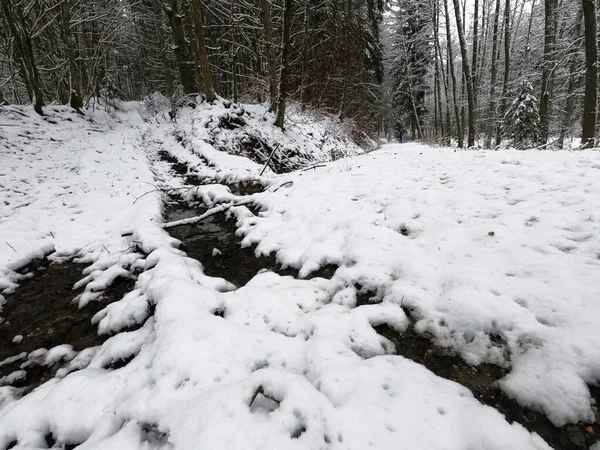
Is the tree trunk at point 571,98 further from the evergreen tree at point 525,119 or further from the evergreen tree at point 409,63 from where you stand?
the evergreen tree at point 409,63

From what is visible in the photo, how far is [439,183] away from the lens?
17.1ft

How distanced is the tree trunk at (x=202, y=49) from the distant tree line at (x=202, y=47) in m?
0.03

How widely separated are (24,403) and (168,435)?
1326 millimetres

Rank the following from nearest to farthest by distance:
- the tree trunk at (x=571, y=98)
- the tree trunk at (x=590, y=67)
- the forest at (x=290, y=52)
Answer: the tree trunk at (x=590, y=67), the forest at (x=290, y=52), the tree trunk at (x=571, y=98)

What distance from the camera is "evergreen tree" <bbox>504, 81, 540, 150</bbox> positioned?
14.1m

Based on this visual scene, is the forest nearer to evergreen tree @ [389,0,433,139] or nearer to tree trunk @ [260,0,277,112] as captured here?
tree trunk @ [260,0,277,112]

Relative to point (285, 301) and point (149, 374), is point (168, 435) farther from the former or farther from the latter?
point (285, 301)

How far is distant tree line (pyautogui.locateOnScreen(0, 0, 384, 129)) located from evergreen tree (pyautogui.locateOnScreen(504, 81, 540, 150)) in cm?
840

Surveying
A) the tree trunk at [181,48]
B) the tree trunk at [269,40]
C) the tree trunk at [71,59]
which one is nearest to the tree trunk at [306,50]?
the tree trunk at [269,40]

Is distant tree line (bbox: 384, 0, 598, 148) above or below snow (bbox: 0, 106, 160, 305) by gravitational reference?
above

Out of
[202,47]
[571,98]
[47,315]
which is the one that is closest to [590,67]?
[202,47]

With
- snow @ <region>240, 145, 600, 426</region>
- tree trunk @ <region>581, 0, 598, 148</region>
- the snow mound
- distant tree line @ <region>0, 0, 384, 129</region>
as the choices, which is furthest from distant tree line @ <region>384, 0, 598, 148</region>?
the snow mound

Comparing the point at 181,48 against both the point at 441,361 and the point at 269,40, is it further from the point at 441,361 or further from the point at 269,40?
the point at 441,361

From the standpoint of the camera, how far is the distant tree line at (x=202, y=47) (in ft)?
35.5
